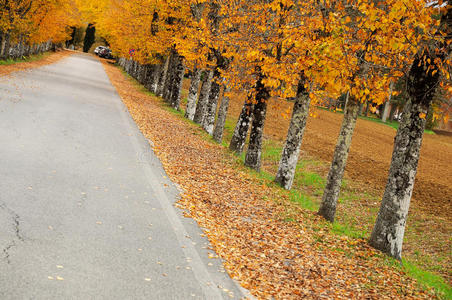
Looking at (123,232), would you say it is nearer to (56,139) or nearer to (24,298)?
(24,298)

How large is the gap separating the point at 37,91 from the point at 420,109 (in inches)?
Result: 653

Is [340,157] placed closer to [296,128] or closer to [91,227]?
[296,128]

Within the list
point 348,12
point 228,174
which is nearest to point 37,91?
point 228,174

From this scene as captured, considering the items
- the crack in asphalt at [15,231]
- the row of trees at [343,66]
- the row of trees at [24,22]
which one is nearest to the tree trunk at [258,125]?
the row of trees at [343,66]

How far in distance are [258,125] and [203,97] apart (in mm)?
8008

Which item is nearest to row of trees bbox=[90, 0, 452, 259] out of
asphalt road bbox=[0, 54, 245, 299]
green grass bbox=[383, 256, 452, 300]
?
green grass bbox=[383, 256, 452, 300]

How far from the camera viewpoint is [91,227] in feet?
20.7

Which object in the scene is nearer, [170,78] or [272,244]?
[272,244]

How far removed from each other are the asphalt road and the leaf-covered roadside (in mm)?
450

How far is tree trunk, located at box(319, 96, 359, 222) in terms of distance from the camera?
10562mm

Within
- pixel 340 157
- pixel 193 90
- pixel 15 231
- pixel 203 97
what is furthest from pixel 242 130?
pixel 15 231

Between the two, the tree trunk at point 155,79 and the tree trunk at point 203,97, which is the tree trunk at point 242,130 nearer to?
the tree trunk at point 203,97

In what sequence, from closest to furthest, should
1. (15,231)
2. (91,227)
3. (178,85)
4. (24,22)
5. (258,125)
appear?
1. (15,231)
2. (91,227)
3. (258,125)
4. (178,85)
5. (24,22)

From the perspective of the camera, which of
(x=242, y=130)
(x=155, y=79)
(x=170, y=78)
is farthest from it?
(x=155, y=79)
